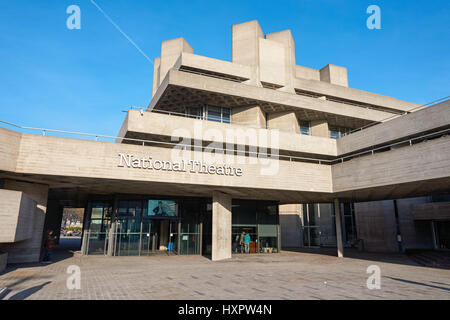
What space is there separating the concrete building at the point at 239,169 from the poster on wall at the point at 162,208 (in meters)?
0.08

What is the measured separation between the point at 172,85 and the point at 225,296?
20.1 meters

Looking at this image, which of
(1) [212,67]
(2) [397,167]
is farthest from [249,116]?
(2) [397,167]

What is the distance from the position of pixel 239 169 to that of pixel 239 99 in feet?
36.6

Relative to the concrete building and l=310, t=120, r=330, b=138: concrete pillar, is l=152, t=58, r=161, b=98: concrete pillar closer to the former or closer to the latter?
the concrete building

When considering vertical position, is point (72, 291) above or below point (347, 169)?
below

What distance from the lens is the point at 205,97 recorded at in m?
27.6

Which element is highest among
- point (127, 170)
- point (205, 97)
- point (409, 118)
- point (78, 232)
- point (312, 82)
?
point (312, 82)

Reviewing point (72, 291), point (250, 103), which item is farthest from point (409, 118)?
point (72, 291)

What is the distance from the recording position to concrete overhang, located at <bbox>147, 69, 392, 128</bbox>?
25984 mm

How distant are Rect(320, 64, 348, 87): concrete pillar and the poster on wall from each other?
29.4 m

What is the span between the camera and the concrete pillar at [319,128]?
3297 cm
